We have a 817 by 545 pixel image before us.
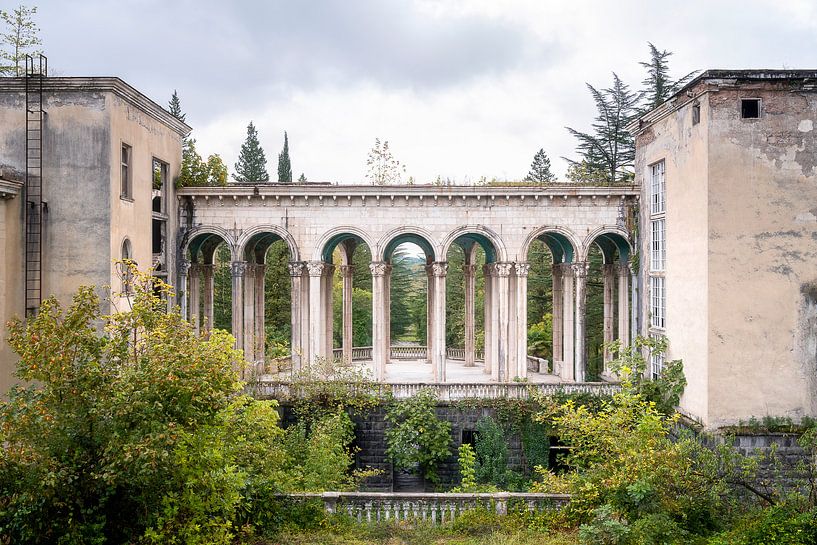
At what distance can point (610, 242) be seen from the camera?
31812 millimetres

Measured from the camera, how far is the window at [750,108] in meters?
20.7

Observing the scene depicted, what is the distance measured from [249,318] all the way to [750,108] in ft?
71.6

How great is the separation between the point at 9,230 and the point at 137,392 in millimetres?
12721

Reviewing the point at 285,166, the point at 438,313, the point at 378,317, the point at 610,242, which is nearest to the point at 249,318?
the point at 378,317

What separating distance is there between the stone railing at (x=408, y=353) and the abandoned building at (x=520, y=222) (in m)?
10.3

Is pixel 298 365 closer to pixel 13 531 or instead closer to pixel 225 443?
pixel 225 443

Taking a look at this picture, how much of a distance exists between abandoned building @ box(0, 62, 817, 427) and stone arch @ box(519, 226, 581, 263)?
0.13m

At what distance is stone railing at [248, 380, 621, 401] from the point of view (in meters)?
25.2

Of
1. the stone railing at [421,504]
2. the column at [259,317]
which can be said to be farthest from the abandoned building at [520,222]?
the stone railing at [421,504]

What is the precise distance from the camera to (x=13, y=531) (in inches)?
472

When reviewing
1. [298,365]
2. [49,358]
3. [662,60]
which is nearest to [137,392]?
[49,358]

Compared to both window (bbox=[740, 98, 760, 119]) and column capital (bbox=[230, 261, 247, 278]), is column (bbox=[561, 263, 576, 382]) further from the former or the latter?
column capital (bbox=[230, 261, 247, 278])

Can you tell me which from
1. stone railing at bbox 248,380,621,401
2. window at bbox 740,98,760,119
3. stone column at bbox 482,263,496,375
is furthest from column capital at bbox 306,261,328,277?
window at bbox 740,98,760,119

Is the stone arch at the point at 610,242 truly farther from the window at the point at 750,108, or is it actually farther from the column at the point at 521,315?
the window at the point at 750,108
